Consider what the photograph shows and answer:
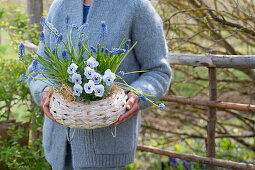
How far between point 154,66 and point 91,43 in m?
0.32

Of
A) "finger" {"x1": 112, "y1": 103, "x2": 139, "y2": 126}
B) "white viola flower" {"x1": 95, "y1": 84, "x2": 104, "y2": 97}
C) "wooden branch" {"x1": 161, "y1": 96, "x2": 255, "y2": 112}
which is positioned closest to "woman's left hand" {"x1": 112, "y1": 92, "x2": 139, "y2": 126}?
"finger" {"x1": 112, "y1": 103, "x2": 139, "y2": 126}

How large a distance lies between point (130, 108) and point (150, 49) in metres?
0.33

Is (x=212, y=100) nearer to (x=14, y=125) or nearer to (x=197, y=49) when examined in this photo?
(x=197, y=49)

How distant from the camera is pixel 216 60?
2.41 meters

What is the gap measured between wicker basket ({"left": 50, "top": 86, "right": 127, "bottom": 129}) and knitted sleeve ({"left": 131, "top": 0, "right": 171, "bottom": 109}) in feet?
0.91

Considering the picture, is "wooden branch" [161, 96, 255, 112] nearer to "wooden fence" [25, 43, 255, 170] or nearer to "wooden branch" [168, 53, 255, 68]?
"wooden fence" [25, 43, 255, 170]

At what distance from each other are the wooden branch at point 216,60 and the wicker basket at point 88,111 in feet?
4.08

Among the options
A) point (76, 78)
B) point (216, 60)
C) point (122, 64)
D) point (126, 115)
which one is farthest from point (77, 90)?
point (216, 60)

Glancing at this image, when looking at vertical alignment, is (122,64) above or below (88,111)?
above

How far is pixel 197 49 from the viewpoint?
3496 millimetres

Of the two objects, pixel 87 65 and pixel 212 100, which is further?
pixel 212 100

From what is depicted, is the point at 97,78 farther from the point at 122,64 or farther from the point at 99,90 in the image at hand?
the point at 122,64

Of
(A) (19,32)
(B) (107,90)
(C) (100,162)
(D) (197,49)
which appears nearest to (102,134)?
(C) (100,162)

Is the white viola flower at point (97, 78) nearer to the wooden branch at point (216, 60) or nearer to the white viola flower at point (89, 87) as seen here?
the white viola flower at point (89, 87)
